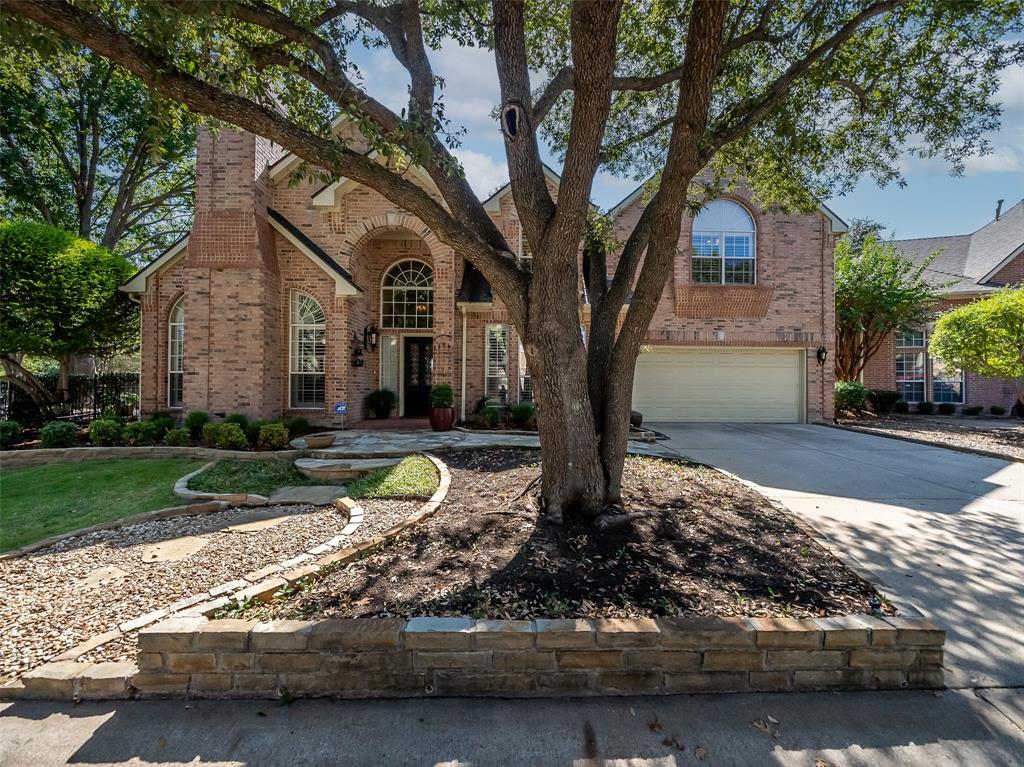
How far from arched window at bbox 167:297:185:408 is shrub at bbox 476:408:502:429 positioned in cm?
747

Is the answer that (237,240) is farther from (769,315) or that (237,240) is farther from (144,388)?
(769,315)

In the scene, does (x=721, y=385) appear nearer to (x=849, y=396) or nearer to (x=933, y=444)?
(x=849, y=396)

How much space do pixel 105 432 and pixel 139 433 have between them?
2.24 ft

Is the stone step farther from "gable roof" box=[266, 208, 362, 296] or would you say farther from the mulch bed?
"gable roof" box=[266, 208, 362, 296]

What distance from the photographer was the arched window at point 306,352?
11406 mm

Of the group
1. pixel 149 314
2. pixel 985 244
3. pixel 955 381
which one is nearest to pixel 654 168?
pixel 149 314

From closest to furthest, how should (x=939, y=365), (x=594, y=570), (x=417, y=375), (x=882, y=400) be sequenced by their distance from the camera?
(x=594, y=570) < (x=417, y=375) < (x=882, y=400) < (x=939, y=365)

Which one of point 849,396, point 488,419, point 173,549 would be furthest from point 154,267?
point 849,396

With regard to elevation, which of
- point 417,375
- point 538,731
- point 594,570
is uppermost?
point 417,375

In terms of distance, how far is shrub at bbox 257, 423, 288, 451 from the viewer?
8.82 meters

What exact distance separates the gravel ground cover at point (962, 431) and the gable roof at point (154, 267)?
17.8m

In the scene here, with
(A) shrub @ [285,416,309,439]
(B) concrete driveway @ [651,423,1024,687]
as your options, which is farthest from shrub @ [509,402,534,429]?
(A) shrub @ [285,416,309,439]

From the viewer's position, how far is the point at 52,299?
418 inches

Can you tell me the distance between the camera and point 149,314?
11.3 m
